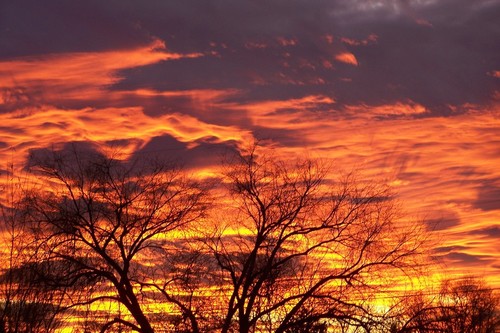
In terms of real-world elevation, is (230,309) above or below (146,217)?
below

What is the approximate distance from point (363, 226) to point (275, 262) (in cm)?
417

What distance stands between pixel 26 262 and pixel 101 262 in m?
7.51

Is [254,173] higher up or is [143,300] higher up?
[254,173]

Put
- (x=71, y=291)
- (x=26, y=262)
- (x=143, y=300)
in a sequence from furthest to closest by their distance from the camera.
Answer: (x=143, y=300)
(x=71, y=291)
(x=26, y=262)

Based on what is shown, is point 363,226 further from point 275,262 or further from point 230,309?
point 230,309

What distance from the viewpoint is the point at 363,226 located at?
3300 centimetres

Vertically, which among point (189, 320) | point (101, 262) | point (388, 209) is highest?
point (388, 209)

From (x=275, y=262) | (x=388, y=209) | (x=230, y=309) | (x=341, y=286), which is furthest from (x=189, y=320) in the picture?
(x=388, y=209)

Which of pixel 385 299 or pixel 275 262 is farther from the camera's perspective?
pixel 275 262

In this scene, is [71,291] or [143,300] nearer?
[71,291]

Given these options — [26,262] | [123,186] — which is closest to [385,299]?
[123,186]

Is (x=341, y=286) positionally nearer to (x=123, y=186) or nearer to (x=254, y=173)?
(x=254, y=173)

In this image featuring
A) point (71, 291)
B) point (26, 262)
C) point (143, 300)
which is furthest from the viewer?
point (143, 300)

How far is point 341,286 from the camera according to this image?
110ft
